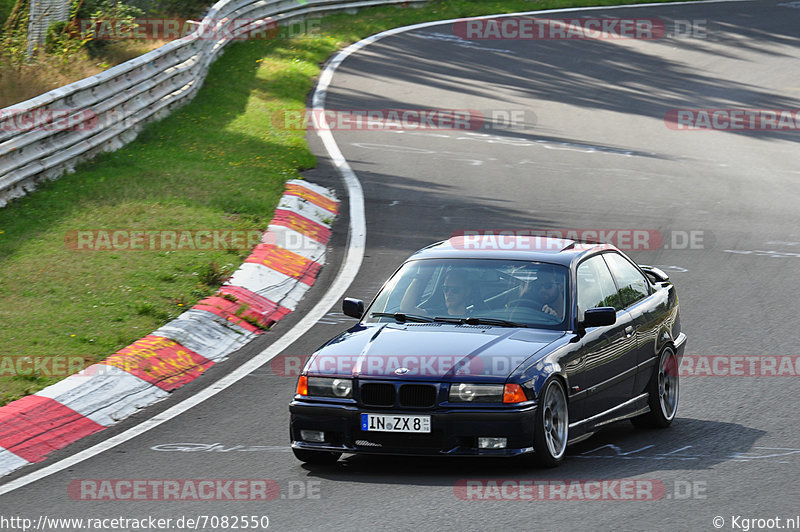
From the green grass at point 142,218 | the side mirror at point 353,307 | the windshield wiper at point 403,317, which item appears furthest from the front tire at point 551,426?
the green grass at point 142,218

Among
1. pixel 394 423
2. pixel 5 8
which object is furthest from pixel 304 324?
pixel 5 8

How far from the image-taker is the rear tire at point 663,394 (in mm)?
8797

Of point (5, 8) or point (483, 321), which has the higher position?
point (5, 8)

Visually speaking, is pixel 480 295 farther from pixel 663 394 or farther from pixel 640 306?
pixel 663 394

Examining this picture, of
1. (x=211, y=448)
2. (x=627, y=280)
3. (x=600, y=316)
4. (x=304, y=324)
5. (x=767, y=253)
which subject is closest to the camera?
(x=600, y=316)

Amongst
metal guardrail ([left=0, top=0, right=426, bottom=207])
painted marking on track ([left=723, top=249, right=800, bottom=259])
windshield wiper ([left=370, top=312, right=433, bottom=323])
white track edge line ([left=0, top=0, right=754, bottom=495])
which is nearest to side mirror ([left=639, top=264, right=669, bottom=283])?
windshield wiper ([left=370, top=312, right=433, bottom=323])

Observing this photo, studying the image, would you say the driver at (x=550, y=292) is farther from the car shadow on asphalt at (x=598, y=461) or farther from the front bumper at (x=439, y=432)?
the front bumper at (x=439, y=432)

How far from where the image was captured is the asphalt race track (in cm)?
684

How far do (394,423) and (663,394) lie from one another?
259cm

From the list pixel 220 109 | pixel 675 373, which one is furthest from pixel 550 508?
pixel 220 109

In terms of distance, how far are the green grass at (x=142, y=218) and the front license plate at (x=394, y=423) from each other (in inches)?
127

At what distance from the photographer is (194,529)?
6457 mm

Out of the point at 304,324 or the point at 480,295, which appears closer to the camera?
the point at 480,295

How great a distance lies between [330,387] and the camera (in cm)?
755
